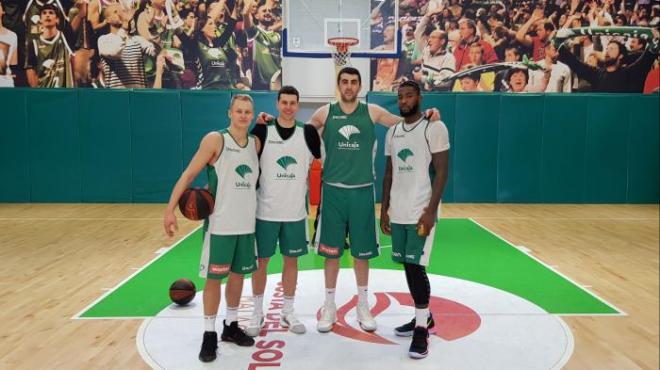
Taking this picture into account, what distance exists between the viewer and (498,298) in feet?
14.6

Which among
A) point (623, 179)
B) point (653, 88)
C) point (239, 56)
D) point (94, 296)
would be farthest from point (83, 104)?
point (653, 88)

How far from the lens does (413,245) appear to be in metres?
3.31

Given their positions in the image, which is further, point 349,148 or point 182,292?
point 182,292

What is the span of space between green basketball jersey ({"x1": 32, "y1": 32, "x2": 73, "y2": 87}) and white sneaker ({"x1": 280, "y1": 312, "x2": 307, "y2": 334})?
29.6ft

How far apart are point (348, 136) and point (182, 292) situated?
198cm

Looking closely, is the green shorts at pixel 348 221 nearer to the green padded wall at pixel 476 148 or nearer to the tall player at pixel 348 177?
the tall player at pixel 348 177

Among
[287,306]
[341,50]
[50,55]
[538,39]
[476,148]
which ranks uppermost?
[538,39]

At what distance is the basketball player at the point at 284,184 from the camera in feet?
11.3

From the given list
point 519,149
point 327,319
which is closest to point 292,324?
point 327,319

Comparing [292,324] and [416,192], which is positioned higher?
[416,192]

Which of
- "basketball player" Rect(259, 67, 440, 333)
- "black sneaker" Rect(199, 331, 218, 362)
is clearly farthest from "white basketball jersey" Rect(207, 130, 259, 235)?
"black sneaker" Rect(199, 331, 218, 362)

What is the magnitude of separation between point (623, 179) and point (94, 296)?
10.7 meters

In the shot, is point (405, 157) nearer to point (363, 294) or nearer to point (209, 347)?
point (363, 294)

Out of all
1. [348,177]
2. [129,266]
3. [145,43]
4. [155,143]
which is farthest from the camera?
[145,43]
